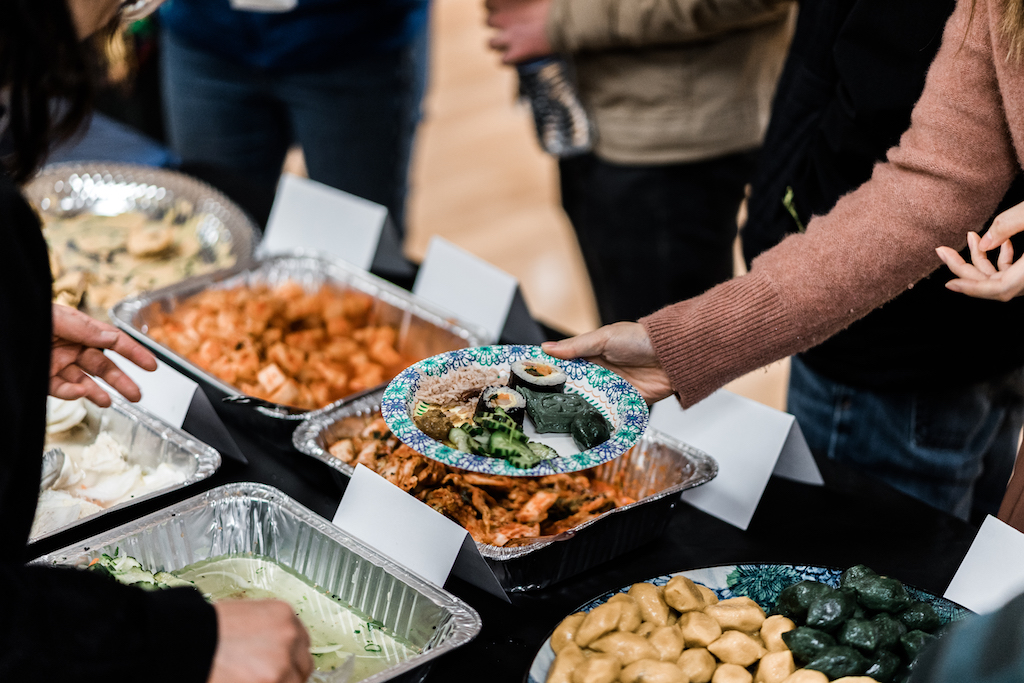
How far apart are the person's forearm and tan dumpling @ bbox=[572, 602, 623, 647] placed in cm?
125

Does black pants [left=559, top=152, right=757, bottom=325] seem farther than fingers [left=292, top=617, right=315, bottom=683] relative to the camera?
Yes

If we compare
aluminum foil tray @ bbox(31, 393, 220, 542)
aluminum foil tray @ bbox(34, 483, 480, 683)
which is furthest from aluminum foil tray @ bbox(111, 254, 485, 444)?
aluminum foil tray @ bbox(34, 483, 480, 683)

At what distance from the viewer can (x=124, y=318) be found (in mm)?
1749

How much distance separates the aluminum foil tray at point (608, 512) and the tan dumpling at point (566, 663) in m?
0.15

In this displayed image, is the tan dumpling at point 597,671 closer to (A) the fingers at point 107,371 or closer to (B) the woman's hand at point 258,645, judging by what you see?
(B) the woman's hand at point 258,645

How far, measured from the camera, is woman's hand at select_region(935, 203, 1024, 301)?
1037 millimetres

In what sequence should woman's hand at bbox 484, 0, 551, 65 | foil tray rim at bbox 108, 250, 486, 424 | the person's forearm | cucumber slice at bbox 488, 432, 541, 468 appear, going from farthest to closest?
woman's hand at bbox 484, 0, 551, 65 → the person's forearm → foil tray rim at bbox 108, 250, 486, 424 → cucumber slice at bbox 488, 432, 541, 468

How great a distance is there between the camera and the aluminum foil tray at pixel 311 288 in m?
1.63

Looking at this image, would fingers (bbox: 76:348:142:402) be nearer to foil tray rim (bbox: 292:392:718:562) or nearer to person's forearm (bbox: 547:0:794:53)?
foil tray rim (bbox: 292:392:718:562)

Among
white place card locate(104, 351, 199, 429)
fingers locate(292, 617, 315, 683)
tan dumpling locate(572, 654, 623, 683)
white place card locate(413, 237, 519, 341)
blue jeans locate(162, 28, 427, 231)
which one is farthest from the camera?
blue jeans locate(162, 28, 427, 231)

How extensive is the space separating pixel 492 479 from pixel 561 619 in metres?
0.21

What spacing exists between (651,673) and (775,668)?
139 mm

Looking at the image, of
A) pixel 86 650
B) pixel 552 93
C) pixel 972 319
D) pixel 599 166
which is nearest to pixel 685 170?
pixel 599 166

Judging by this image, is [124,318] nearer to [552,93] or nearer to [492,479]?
[492,479]
